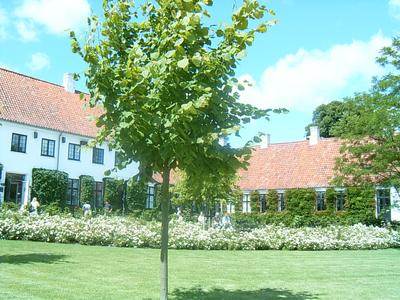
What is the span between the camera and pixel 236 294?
839cm

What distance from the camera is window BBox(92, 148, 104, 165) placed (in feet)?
126

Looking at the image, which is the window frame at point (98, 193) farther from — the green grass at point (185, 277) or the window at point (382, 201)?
the green grass at point (185, 277)

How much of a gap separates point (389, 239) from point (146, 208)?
22.5 metres

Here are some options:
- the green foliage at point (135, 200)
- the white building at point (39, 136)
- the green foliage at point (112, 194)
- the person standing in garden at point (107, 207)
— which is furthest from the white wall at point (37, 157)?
the green foliage at point (135, 200)

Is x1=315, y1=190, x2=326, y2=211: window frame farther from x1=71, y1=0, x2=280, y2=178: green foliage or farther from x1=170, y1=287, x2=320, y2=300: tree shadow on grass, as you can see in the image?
x1=71, y1=0, x2=280, y2=178: green foliage

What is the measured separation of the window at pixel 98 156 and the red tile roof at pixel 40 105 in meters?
1.64

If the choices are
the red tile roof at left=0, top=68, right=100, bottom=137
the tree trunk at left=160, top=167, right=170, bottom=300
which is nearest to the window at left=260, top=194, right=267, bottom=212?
the red tile roof at left=0, top=68, right=100, bottom=137

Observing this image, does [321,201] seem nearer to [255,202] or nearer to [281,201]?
[281,201]

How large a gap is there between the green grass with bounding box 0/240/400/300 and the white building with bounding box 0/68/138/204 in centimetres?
1719

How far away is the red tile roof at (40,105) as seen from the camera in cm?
3338

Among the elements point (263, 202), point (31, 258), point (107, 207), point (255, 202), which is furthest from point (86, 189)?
point (31, 258)

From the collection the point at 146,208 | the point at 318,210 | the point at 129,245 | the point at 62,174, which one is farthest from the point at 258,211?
the point at 129,245

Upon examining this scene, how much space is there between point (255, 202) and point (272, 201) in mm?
1969

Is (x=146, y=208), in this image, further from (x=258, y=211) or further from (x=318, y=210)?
(x=318, y=210)
